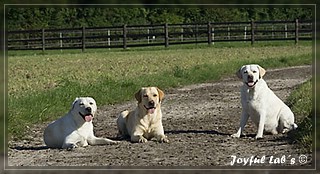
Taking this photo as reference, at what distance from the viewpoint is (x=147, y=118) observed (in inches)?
254

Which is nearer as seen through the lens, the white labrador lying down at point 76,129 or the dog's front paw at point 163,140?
the white labrador lying down at point 76,129

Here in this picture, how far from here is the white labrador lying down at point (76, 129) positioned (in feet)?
20.1

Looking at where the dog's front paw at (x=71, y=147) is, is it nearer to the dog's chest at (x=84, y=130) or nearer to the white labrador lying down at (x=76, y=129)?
the white labrador lying down at (x=76, y=129)

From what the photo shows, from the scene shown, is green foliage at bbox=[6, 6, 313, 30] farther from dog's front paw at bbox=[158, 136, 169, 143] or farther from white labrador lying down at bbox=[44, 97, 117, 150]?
dog's front paw at bbox=[158, 136, 169, 143]

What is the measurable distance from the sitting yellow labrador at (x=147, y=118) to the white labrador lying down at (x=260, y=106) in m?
0.70

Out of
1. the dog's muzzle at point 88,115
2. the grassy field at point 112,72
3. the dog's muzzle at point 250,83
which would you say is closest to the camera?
the dog's muzzle at point 88,115

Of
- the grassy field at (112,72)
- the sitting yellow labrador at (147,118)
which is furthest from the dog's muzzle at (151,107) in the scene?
the grassy field at (112,72)

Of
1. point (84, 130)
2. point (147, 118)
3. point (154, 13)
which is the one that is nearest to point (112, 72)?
point (147, 118)

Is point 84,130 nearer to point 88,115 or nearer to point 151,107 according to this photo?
point 88,115

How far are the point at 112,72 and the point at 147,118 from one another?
9880mm

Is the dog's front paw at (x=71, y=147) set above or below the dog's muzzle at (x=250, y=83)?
below

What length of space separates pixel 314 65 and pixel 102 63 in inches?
607

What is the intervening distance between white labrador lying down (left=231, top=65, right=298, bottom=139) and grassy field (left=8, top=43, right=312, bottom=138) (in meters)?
2.23

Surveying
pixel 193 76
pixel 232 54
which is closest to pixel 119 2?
pixel 193 76
